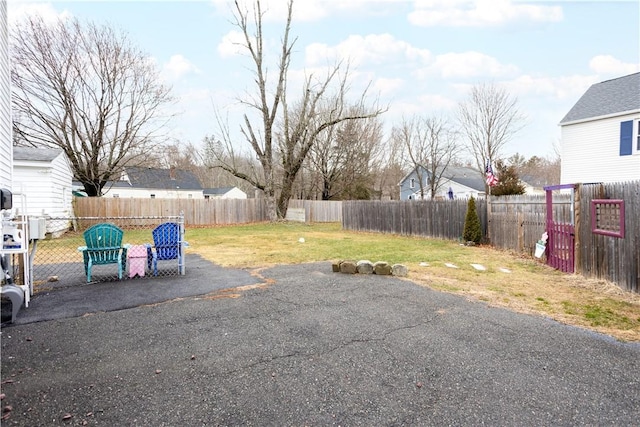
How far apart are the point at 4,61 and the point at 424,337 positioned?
285 inches

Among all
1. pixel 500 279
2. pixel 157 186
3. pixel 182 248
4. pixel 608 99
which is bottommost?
pixel 500 279

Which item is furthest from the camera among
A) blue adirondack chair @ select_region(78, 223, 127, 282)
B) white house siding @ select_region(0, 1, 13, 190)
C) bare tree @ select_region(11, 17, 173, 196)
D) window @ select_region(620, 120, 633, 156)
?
bare tree @ select_region(11, 17, 173, 196)

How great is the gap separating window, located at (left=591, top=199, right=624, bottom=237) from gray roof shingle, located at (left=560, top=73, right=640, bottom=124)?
1044 centimetres

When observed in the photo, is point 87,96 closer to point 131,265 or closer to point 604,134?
point 131,265

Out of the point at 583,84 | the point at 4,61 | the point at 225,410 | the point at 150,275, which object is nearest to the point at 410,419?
the point at 225,410

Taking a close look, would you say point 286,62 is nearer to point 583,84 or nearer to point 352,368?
point 583,84

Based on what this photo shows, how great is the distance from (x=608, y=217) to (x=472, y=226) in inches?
222

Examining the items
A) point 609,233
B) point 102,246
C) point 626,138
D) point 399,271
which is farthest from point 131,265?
point 626,138

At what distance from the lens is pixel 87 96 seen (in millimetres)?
18672

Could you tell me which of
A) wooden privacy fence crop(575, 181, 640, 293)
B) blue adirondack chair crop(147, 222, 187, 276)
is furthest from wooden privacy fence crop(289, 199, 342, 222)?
wooden privacy fence crop(575, 181, 640, 293)

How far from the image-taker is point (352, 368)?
2.86 m

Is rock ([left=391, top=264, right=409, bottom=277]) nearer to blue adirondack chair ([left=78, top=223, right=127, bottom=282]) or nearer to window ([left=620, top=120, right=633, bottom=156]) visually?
blue adirondack chair ([left=78, top=223, right=127, bottom=282])

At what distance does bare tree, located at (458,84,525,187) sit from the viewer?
883 inches

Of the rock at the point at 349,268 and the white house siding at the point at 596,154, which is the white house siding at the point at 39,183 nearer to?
the rock at the point at 349,268
